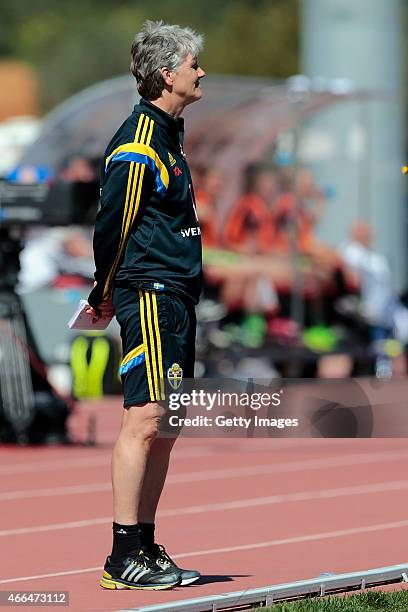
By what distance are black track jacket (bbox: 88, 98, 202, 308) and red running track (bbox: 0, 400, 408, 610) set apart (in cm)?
113

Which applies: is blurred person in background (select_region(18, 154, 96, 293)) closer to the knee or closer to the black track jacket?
the black track jacket

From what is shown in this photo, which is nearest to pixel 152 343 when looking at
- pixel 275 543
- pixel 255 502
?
pixel 275 543

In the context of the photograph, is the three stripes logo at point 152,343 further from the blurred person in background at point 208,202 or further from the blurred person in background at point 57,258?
the blurred person in background at point 208,202

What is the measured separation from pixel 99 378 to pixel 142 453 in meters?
9.15

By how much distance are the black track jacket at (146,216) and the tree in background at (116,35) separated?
5011cm

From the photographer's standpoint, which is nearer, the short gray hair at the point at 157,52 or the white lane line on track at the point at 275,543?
the short gray hair at the point at 157,52

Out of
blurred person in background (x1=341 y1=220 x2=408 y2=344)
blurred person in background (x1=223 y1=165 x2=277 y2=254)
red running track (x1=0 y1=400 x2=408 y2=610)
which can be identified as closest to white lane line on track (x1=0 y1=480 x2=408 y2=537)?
red running track (x1=0 y1=400 x2=408 y2=610)

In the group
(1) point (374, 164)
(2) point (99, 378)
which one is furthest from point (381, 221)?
(2) point (99, 378)

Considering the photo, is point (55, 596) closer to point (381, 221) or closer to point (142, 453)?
point (142, 453)

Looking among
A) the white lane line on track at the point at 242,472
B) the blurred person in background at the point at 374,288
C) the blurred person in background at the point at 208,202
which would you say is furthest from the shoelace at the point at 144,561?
the blurred person in background at the point at 374,288

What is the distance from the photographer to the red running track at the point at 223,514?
6.54m

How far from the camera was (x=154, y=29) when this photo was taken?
5910 mm

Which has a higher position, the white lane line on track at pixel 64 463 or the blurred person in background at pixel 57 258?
the blurred person in background at pixel 57 258

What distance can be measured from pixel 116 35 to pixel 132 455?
219 feet
